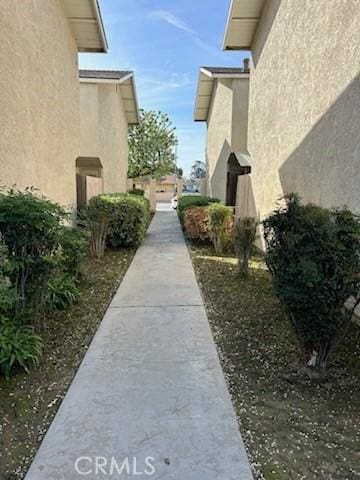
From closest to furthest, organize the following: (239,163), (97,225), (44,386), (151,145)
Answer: (44,386)
(97,225)
(239,163)
(151,145)

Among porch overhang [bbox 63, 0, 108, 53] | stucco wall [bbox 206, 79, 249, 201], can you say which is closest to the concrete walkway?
porch overhang [bbox 63, 0, 108, 53]

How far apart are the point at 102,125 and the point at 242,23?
6948 mm

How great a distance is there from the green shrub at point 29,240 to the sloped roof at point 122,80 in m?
12.3

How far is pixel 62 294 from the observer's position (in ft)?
20.1

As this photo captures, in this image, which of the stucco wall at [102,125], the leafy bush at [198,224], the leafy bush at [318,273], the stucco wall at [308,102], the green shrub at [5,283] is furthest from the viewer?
the stucco wall at [102,125]

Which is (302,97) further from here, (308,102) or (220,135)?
(220,135)

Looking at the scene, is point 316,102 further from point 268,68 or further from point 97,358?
point 97,358

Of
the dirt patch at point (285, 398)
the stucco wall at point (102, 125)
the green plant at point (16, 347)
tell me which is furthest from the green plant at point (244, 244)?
the stucco wall at point (102, 125)

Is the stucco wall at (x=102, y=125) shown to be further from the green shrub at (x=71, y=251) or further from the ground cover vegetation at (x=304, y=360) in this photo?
the ground cover vegetation at (x=304, y=360)

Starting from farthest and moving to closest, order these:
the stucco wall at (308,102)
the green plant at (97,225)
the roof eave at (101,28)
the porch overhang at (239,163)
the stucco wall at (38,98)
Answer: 1. the porch overhang at (239,163)
2. the green plant at (97,225)
3. the roof eave at (101,28)
4. the stucco wall at (38,98)
5. the stucco wall at (308,102)

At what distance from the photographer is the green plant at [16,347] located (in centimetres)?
399

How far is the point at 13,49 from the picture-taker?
251 inches

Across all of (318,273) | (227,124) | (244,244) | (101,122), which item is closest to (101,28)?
(101,122)

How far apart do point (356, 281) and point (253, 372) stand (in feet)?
4.93
